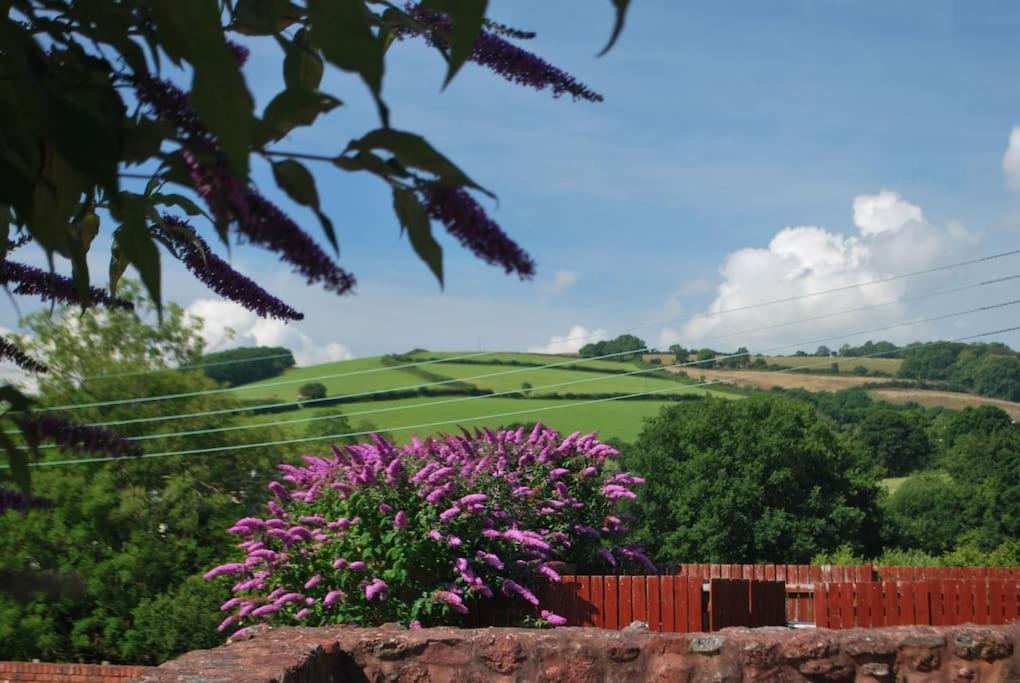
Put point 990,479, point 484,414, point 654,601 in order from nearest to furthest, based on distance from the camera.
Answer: point 654,601
point 484,414
point 990,479

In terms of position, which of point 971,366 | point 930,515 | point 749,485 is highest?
point 971,366

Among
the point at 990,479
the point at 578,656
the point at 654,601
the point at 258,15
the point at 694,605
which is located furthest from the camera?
the point at 990,479

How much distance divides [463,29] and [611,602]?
874cm

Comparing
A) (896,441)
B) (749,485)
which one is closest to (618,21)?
(749,485)

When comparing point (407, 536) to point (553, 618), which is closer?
point (407, 536)

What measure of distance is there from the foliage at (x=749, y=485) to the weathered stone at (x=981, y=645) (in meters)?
27.1

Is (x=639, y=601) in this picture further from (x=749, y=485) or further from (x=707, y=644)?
(x=749, y=485)

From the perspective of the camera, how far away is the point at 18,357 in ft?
6.42

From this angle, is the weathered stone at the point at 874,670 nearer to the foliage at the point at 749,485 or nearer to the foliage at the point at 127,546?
the foliage at the point at 127,546

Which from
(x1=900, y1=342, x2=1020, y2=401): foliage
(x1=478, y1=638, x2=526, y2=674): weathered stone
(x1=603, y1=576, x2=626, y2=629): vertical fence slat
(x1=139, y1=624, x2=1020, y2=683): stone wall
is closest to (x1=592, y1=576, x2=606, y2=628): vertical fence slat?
(x1=603, y1=576, x2=626, y2=629): vertical fence slat

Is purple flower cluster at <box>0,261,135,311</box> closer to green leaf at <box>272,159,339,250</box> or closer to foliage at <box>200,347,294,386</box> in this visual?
green leaf at <box>272,159,339,250</box>

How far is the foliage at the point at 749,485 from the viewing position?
34.6 m

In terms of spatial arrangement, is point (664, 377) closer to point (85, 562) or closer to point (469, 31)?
point (85, 562)

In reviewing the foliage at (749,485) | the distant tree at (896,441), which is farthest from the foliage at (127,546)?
the distant tree at (896,441)
